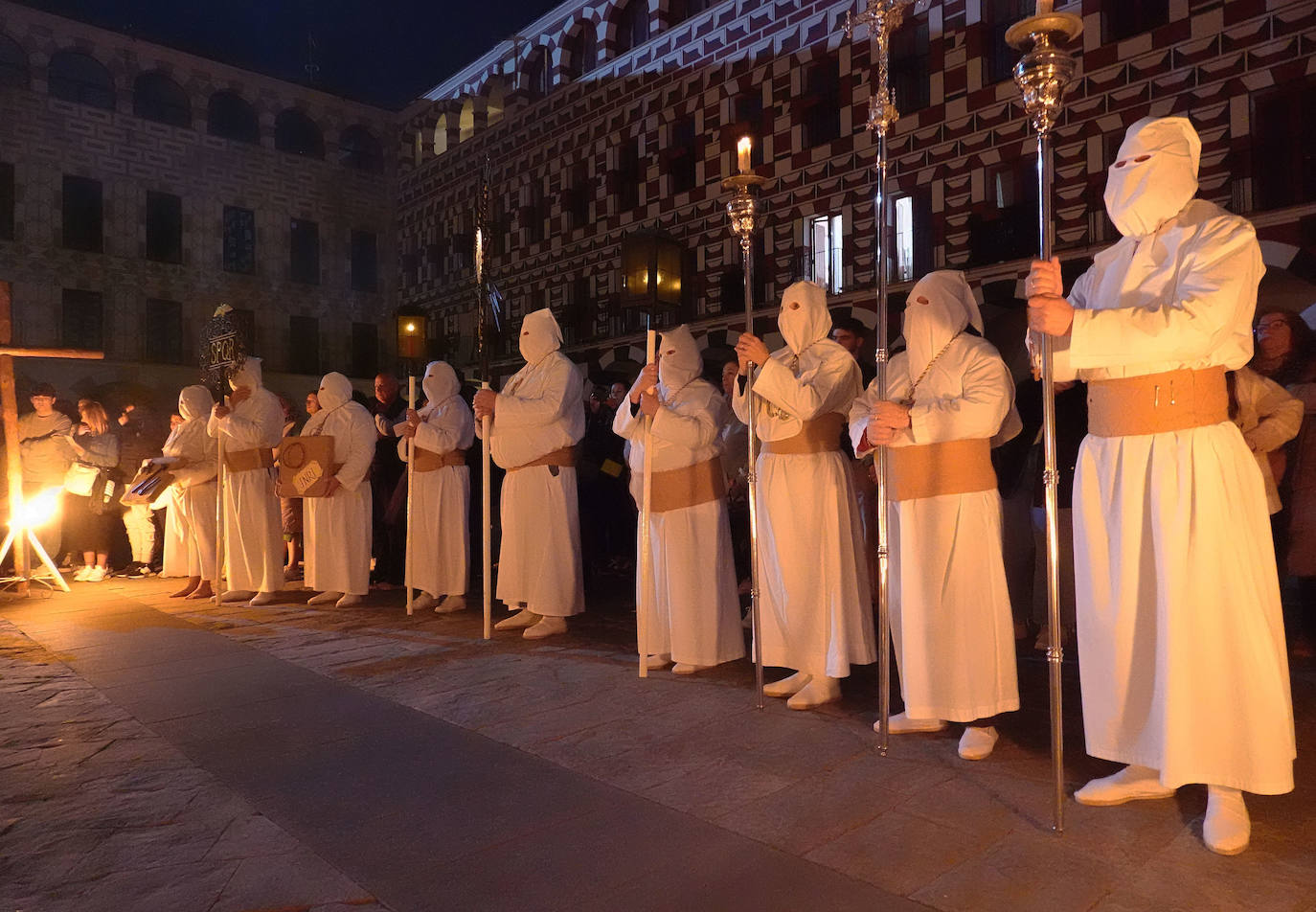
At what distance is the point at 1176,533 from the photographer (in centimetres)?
271

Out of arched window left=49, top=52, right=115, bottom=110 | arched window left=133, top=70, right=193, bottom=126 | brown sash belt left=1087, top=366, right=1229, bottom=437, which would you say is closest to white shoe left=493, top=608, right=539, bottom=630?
brown sash belt left=1087, top=366, right=1229, bottom=437

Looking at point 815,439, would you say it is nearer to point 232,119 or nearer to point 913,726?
point 913,726

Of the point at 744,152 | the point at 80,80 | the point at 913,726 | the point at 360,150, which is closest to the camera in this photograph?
the point at 913,726

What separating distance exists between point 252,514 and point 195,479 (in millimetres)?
831

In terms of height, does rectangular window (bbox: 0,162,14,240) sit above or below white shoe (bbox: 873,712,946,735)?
above

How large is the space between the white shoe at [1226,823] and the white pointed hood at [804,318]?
98.5 inches

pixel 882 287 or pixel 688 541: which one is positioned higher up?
pixel 882 287

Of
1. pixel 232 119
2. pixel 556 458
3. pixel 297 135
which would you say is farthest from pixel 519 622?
pixel 297 135

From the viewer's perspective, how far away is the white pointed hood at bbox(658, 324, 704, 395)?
513cm

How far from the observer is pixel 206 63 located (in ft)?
79.5

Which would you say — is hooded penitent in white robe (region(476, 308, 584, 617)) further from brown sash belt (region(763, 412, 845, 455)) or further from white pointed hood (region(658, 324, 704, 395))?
brown sash belt (region(763, 412, 845, 455))

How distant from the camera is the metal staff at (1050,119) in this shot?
264cm

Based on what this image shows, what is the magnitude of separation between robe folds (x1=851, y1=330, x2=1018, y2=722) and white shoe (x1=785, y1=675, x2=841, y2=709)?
62 centimetres

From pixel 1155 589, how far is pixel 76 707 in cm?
452
